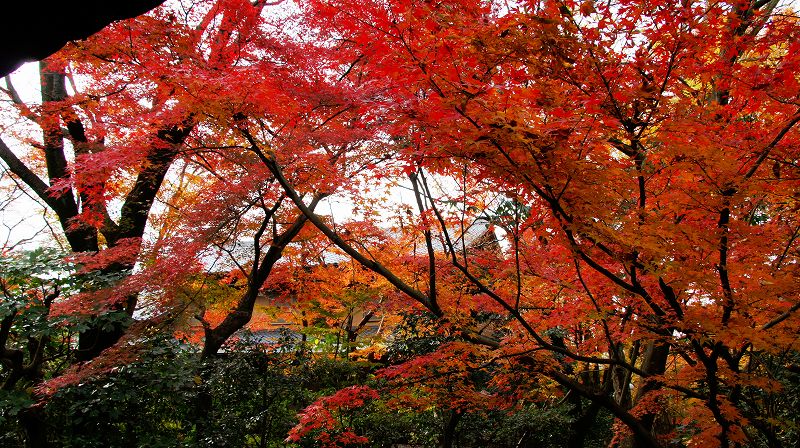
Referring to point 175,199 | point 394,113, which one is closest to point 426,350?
point 394,113

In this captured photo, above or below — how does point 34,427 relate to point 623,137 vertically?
below

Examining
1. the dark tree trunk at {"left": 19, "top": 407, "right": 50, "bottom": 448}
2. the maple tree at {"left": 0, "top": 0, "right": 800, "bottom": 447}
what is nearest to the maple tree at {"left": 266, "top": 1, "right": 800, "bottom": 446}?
the maple tree at {"left": 0, "top": 0, "right": 800, "bottom": 447}

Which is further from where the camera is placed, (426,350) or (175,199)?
(175,199)

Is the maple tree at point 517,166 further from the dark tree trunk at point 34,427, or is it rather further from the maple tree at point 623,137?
the dark tree trunk at point 34,427

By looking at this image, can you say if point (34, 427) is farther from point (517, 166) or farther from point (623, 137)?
point (623, 137)

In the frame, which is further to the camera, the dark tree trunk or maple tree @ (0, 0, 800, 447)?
the dark tree trunk

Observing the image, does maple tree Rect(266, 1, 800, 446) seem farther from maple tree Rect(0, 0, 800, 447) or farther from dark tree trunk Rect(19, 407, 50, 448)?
dark tree trunk Rect(19, 407, 50, 448)

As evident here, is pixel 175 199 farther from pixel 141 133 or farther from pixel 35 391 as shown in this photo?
pixel 35 391

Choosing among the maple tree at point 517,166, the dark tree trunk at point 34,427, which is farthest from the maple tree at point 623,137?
the dark tree trunk at point 34,427

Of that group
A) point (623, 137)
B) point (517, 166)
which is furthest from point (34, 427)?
point (623, 137)

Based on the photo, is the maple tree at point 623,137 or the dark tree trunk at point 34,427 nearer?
the maple tree at point 623,137

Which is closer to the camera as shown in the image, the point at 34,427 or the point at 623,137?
the point at 623,137

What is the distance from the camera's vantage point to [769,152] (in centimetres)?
306

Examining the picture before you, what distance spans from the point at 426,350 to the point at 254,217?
3.43 meters
